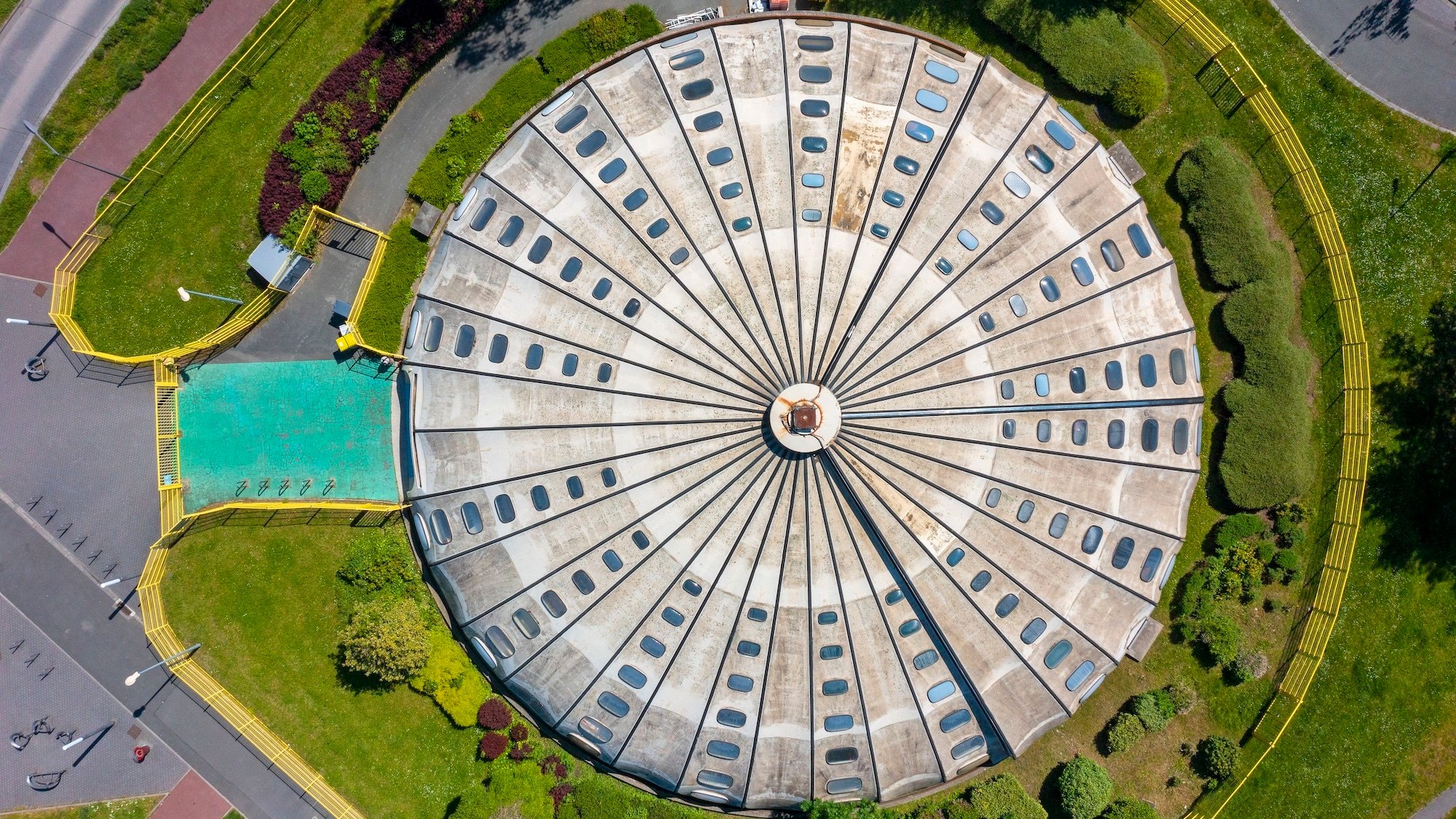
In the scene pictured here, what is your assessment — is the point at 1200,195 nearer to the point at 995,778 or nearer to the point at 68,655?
the point at 995,778

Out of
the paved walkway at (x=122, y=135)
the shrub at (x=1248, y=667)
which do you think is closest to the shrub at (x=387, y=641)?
the paved walkway at (x=122, y=135)

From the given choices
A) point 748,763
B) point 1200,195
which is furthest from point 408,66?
point 1200,195

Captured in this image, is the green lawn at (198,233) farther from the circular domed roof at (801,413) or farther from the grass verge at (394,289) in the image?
the circular domed roof at (801,413)

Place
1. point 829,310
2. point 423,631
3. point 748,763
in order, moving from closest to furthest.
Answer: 1. point 829,310
2. point 748,763
3. point 423,631

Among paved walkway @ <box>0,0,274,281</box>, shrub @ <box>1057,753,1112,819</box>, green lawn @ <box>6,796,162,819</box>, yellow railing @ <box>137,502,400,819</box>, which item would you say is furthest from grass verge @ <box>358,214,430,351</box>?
shrub @ <box>1057,753,1112,819</box>

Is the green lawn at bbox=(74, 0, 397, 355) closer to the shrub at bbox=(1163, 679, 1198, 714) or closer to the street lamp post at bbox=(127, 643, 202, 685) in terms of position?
the street lamp post at bbox=(127, 643, 202, 685)
